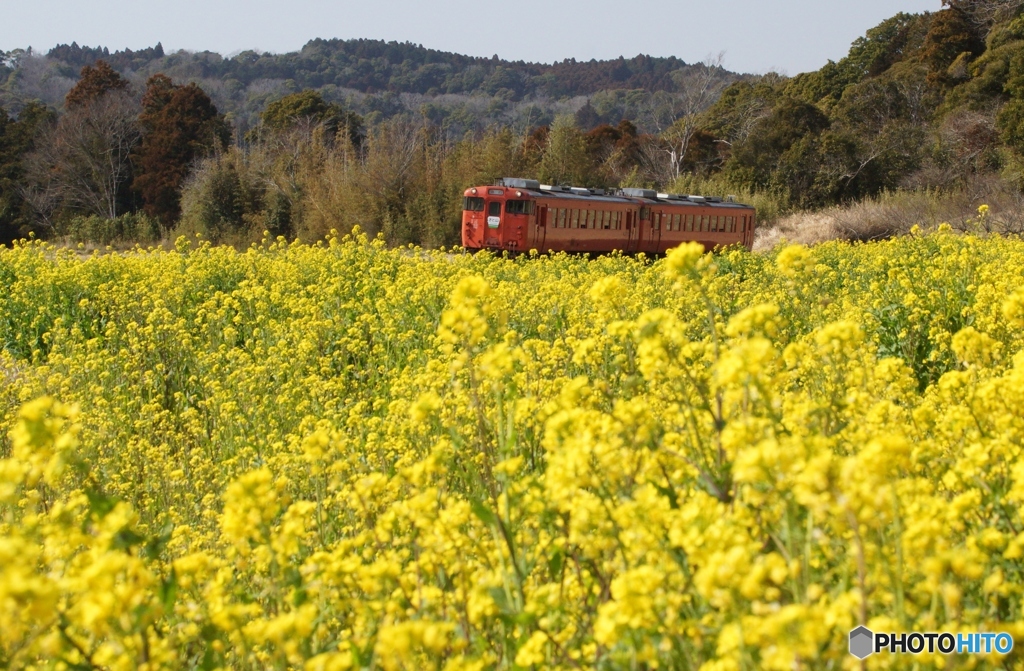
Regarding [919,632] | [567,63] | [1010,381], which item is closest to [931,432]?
[1010,381]

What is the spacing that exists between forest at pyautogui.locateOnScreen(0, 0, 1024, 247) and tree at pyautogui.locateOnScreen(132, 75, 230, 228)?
0.09 meters

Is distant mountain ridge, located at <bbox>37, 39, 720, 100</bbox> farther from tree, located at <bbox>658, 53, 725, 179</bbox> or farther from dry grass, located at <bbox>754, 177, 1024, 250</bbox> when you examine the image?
dry grass, located at <bbox>754, 177, 1024, 250</bbox>

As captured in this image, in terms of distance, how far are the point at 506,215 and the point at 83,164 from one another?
26.7 metres

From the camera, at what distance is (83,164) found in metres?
41.4

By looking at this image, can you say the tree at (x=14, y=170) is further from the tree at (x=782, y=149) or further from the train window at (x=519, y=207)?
the tree at (x=782, y=149)

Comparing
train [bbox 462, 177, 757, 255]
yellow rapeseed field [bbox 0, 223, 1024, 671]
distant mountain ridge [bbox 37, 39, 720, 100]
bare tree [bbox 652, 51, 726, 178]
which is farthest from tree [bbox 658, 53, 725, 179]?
distant mountain ridge [bbox 37, 39, 720, 100]

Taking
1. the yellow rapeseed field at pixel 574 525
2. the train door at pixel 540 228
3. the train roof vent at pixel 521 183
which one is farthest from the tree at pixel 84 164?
the yellow rapeseed field at pixel 574 525

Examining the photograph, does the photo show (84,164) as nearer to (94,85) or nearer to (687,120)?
(94,85)

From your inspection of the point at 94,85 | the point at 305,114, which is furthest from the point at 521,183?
the point at 94,85

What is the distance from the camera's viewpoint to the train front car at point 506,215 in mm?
22234

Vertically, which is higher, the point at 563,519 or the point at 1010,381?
the point at 1010,381

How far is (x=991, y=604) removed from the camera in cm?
239

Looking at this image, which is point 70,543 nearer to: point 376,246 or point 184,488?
point 184,488

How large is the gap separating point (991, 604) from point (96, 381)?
6592 millimetres
